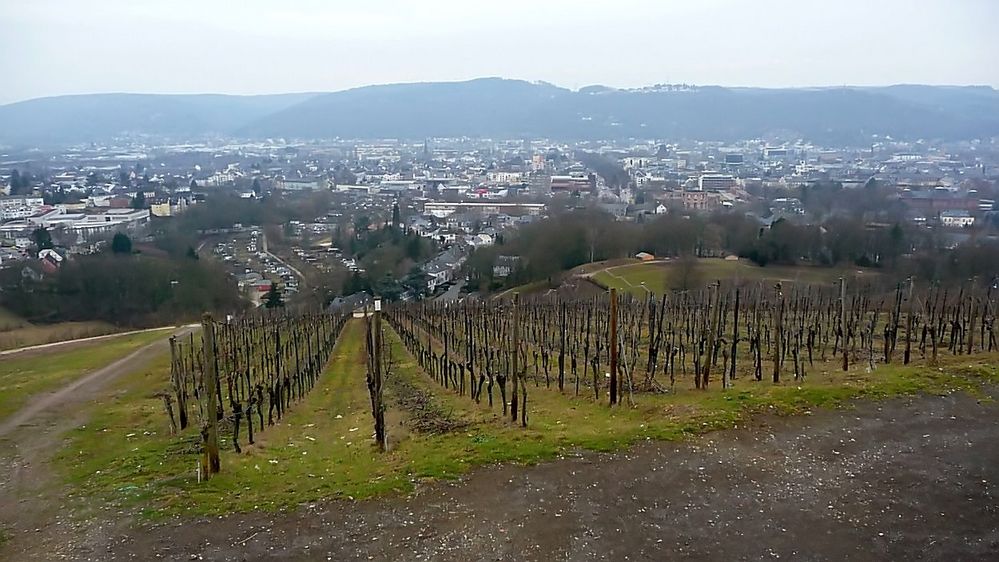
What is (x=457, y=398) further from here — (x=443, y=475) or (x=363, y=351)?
(x=363, y=351)

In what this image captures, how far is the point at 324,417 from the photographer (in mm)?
17078

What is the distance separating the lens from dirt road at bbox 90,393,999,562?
8.77m

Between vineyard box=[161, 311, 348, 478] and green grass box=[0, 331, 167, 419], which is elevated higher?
vineyard box=[161, 311, 348, 478]

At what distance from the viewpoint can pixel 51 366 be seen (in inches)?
1072

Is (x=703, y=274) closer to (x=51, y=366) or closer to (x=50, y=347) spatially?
(x=51, y=366)

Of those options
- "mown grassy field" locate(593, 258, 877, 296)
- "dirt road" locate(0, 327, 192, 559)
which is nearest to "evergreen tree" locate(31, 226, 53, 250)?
"dirt road" locate(0, 327, 192, 559)

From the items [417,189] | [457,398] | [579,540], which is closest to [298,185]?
[417,189]

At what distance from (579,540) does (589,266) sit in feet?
164

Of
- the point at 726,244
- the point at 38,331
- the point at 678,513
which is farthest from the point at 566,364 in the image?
the point at 726,244

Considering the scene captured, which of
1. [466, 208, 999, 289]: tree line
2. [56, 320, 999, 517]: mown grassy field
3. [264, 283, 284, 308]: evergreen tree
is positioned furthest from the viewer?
[466, 208, 999, 289]: tree line

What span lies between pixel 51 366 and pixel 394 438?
20104mm

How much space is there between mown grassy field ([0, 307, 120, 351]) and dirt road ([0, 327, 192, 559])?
16433mm

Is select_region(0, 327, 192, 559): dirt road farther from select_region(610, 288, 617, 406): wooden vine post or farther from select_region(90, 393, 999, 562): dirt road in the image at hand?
select_region(610, 288, 617, 406): wooden vine post

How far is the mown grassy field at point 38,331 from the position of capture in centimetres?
3753
